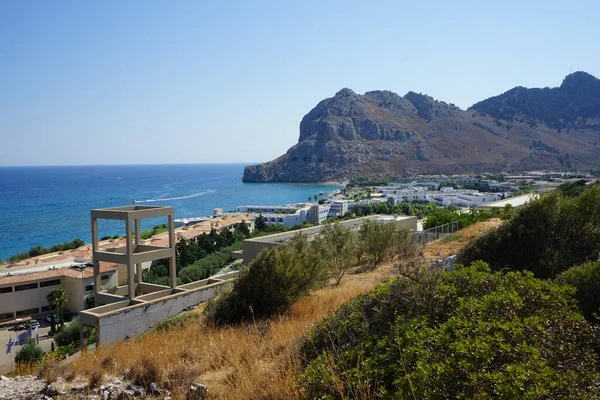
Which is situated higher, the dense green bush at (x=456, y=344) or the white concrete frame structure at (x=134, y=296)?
the dense green bush at (x=456, y=344)

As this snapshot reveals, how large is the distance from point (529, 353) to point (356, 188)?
106209 mm

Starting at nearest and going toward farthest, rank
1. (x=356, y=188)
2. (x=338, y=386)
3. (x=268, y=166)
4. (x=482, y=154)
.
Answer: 1. (x=338, y=386)
2. (x=356, y=188)
3. (x=482, y=154)
4. (x=268, y=166)

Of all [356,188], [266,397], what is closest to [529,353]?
[266,397]

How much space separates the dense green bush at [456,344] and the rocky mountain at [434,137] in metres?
130

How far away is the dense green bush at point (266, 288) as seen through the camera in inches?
310

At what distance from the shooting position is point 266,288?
8.02 metres

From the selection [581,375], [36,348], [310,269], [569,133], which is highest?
[569,133]

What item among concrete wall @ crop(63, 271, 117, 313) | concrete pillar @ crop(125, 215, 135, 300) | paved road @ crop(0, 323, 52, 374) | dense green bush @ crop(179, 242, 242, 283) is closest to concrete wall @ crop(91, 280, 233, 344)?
concrete pillar @ crop(125, 215, 135, 300)

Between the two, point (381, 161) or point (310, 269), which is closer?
point (310, 269)

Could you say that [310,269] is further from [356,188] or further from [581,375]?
[356,188]

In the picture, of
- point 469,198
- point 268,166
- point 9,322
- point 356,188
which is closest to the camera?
point 9,322

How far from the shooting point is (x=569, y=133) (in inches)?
6412

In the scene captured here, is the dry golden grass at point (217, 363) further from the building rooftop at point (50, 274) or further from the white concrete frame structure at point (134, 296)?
the building rooftop at point (50, 274)

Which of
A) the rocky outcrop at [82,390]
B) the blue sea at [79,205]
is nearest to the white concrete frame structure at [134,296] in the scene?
the rocky outcrop at [82,390]
